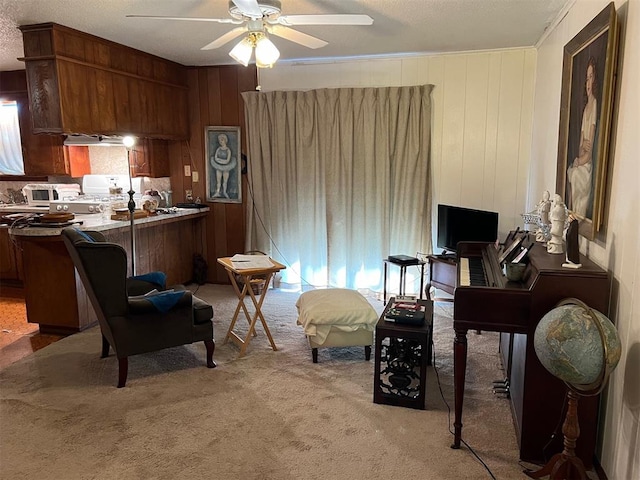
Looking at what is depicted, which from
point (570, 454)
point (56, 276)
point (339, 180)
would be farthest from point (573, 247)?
point (56, 276)

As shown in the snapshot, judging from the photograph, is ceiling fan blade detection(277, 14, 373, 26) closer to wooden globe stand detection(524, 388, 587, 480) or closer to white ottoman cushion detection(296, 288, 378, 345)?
white ottoman cushion detection(296, 288, 378, 345)

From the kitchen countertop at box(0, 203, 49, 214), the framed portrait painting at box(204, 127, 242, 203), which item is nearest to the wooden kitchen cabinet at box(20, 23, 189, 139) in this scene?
the framed portrait painting at box(204, 127, 242, 203)

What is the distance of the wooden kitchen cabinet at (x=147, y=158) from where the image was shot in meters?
5.24

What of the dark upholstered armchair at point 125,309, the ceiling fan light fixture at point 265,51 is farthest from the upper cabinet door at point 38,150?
the ceiling fan light fixture at point 265,51

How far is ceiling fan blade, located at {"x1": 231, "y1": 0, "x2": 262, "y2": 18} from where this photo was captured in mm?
2408

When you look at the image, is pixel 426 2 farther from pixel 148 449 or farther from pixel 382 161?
pixel 148 449

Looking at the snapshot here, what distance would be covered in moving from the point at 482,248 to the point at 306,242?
86.7 inches

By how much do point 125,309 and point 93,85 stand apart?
2.16 m

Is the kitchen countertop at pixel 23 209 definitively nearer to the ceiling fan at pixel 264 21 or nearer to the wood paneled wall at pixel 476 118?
the ceiling fan at pixel 264 21

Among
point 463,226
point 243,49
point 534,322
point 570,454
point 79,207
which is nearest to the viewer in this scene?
point 570,454

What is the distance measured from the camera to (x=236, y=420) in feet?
8.83

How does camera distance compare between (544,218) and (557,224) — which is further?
(544,218)

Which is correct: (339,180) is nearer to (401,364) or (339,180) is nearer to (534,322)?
(401,364)

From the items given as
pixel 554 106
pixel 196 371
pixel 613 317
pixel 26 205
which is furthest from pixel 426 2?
pixel 26 205
